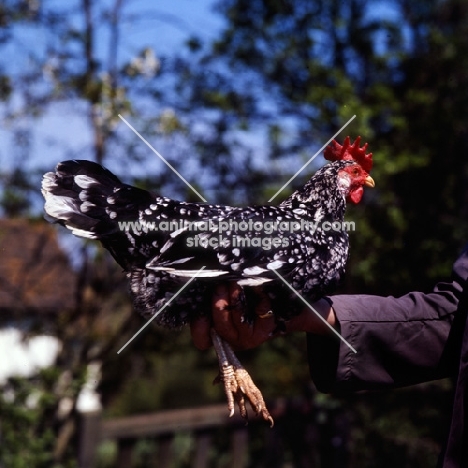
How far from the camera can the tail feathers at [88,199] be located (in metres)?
2.38

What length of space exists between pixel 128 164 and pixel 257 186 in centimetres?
105

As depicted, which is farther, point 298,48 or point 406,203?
point 298,48

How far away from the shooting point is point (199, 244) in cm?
236

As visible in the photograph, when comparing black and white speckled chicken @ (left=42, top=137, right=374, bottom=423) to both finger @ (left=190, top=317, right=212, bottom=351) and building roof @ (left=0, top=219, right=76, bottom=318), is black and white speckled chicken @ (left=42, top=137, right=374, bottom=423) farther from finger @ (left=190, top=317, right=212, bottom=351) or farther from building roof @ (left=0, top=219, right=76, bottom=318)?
Answer: building roof @ (left=0, top=219, right=76, bottom=318)

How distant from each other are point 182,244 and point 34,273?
5122mm

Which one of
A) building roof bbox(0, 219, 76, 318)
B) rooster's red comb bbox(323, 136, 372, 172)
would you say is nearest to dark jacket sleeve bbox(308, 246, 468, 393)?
rooster's red comb bbox(323, 136, 372, 172)

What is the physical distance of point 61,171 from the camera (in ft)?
8.19

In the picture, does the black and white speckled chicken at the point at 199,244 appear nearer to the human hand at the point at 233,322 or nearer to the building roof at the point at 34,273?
the human hand at the point at 233,322

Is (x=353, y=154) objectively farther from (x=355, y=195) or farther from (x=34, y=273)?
(x=34, y=273)

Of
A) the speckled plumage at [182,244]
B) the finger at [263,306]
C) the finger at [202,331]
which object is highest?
the speckled plumage at [182,244]

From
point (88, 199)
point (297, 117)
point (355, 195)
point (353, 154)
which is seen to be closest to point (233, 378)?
point (88, 199)

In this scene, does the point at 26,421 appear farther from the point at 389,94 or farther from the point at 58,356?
the point at 389,94

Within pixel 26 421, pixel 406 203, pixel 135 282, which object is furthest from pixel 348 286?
pixel 135 282

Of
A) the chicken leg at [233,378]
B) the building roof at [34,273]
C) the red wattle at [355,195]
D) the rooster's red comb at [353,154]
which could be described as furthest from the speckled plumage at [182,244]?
the building roof at [34,273]
